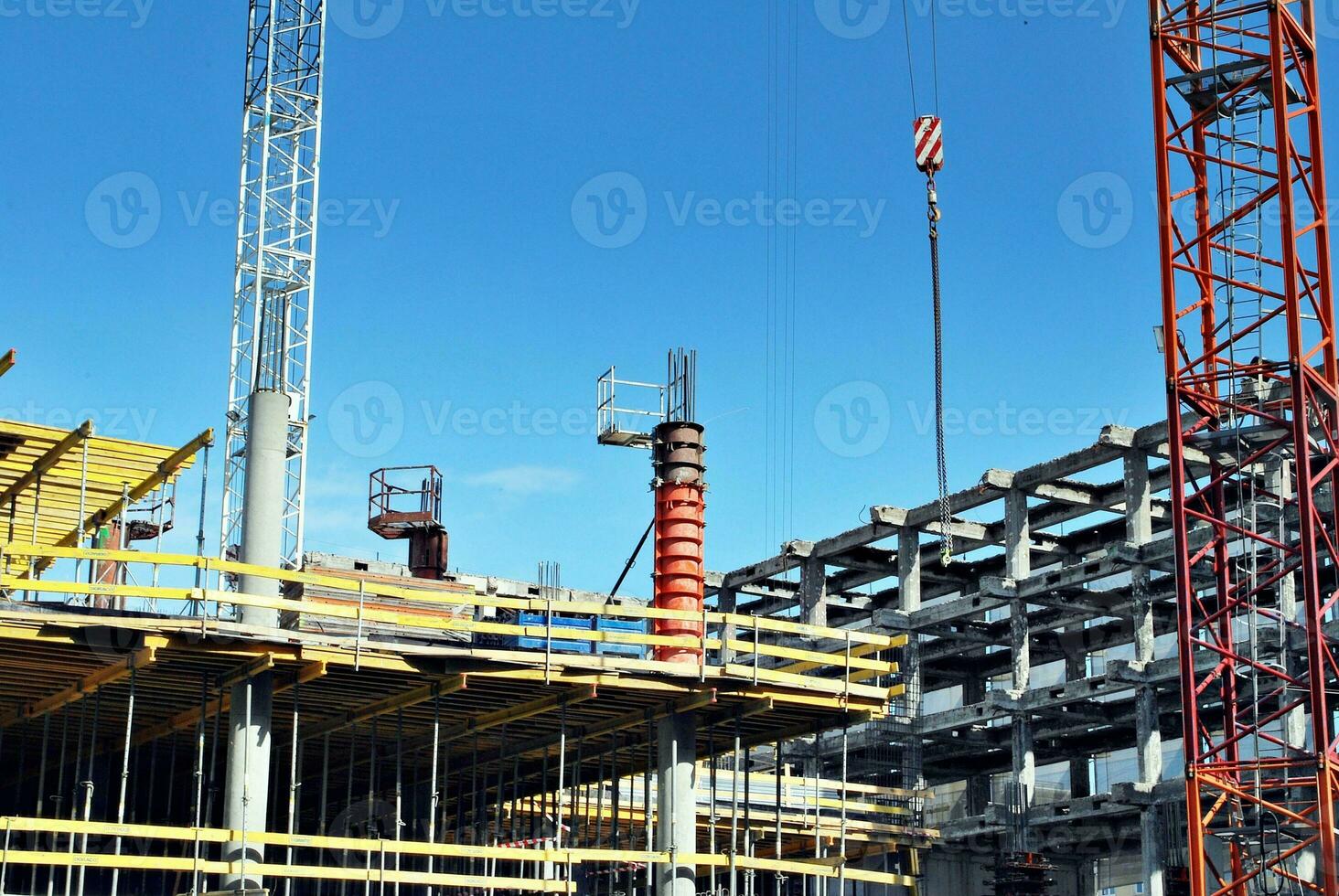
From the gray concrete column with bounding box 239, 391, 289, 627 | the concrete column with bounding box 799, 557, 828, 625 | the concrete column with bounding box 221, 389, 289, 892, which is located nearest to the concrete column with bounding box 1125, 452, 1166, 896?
the concrete column with bounding box 799, 557, 828, 625

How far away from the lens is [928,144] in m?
51.5

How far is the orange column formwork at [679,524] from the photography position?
3988cm

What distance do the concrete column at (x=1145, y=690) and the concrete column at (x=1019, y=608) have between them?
3.29 m

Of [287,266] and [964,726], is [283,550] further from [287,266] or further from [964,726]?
[964,726]

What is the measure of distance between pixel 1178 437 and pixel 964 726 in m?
17.3

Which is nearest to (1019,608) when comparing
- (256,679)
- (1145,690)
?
(1145,690)

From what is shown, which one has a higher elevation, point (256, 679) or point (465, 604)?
point (465, 604)

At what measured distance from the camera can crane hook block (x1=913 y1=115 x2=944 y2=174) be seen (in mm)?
51219

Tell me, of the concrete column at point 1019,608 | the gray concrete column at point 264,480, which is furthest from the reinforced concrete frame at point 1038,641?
the gray concrete column at point 264,480

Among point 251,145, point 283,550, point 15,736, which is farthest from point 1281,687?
point 251,145

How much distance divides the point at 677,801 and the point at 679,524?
7475mm

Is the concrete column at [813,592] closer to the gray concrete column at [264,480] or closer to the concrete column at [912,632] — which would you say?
the concrete column at [912,632]

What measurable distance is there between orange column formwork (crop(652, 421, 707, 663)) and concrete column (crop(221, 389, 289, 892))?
27.3 ft

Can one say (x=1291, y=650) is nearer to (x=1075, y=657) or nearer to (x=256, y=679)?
(x=1075, y=657)
